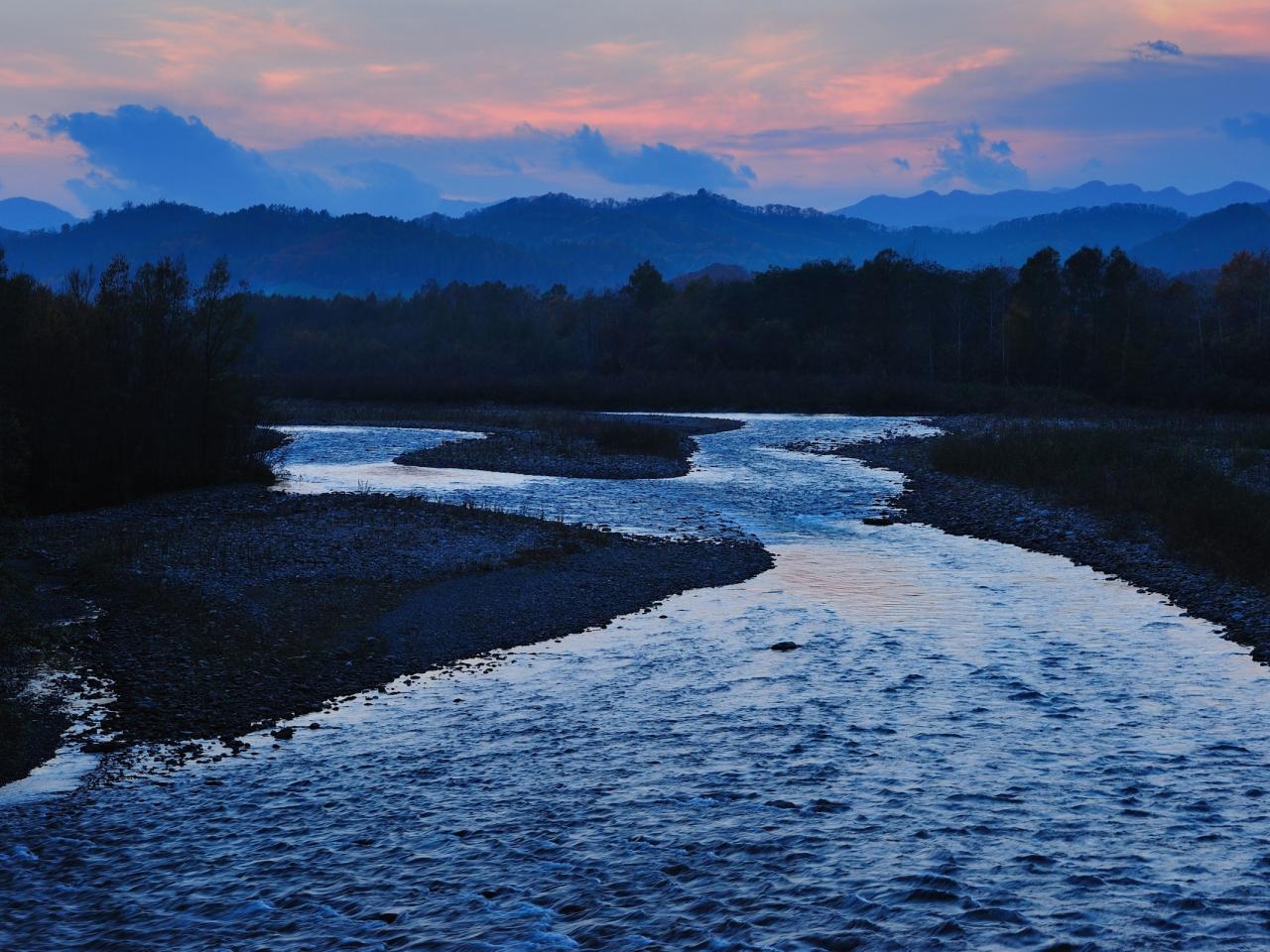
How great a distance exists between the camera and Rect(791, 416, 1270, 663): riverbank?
23047mm

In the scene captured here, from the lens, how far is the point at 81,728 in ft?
50.5

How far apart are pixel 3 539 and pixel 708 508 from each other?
78.6 feet

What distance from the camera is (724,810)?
13.0 meters

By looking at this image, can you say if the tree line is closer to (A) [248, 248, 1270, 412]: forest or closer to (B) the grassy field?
(B) the grassy field

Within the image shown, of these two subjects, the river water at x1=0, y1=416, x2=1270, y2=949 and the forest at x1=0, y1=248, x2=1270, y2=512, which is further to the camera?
the forest at x1=0, y1=248, x2=1270, y2=512

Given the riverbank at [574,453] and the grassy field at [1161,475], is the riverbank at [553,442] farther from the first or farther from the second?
the grassy field at [1161,475]

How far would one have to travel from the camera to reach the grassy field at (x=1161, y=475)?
28.3 metres

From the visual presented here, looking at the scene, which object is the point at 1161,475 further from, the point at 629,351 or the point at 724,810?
the point at 629,351

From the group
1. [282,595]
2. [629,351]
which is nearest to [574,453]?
[282,595]

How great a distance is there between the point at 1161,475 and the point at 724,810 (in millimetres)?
31246

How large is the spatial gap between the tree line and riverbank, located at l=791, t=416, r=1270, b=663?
25.8m

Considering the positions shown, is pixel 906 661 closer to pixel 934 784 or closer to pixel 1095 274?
pixel 934 784

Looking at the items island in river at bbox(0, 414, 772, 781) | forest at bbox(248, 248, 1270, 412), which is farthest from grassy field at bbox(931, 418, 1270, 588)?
forest at bbox(248, 248, 1270, 412)

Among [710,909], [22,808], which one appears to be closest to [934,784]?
[710,909]
